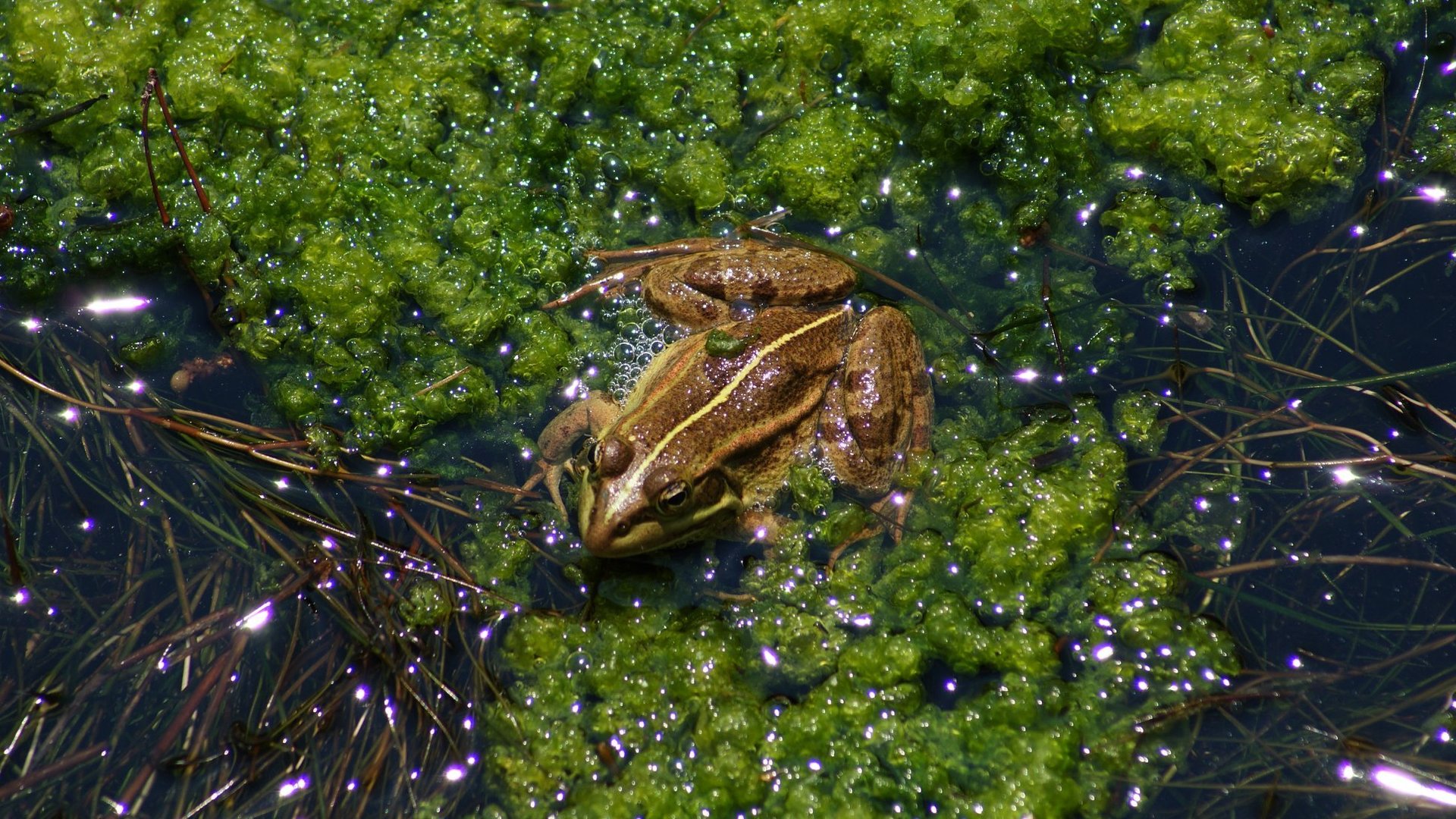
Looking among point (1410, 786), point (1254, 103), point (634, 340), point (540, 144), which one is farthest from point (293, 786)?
point (1254, 103)

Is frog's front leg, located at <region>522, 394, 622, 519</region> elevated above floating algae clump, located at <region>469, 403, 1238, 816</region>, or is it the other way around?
frog's front leg, located at <region>522, 394, 622, 519</region>

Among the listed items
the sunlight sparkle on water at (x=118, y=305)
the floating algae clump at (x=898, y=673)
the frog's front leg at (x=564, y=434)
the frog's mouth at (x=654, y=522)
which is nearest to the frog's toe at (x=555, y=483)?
the frog's front leg at (x=564, y=434)

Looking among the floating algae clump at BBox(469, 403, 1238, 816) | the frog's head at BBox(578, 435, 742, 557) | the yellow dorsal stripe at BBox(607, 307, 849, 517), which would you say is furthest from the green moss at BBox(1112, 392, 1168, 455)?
the frog's head at BBox(578, 435, 742, 557)

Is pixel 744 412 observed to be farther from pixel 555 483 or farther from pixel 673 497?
pixel 555 483

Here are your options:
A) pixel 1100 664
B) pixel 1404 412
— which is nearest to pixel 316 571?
pixel 1100 664

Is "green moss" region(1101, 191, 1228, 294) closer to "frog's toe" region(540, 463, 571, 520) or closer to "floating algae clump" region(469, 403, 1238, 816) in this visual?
"floating algae clump" region(469, 403, 1238, 816)

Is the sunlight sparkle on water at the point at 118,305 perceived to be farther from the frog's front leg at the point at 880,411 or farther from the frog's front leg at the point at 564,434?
the frog's front leg at the point at 880,411

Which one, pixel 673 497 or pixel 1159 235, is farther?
pixel 1159 235
